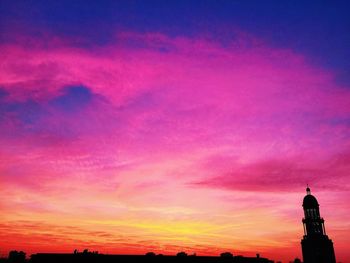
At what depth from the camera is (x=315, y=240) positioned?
73500mm

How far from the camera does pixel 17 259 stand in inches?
3100

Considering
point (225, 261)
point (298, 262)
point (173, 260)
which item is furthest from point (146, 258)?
point (298, 262)

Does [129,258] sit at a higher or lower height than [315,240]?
lower

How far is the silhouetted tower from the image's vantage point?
2874 inches

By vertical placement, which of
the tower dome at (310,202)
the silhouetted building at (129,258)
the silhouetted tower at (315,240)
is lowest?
the silhouetted building at (129,258)

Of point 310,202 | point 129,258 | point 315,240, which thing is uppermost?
point 310,202

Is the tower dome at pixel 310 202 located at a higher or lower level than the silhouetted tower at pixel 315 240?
higher

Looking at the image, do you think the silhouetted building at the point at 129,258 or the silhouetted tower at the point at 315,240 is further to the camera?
the silhouetted tower at the point at 315,240

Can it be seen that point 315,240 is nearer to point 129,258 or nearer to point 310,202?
point 310,202

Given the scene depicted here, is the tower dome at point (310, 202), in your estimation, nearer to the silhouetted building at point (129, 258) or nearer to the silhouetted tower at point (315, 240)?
the silhouetted tower at point (315, 240)

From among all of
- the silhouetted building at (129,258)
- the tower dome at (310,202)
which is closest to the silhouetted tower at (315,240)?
the tower dome at (310,202)

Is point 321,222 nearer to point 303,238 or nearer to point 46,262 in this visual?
point 303,238

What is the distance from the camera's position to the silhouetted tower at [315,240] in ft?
240

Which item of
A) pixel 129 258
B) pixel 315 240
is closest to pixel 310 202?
pixel 315 240
